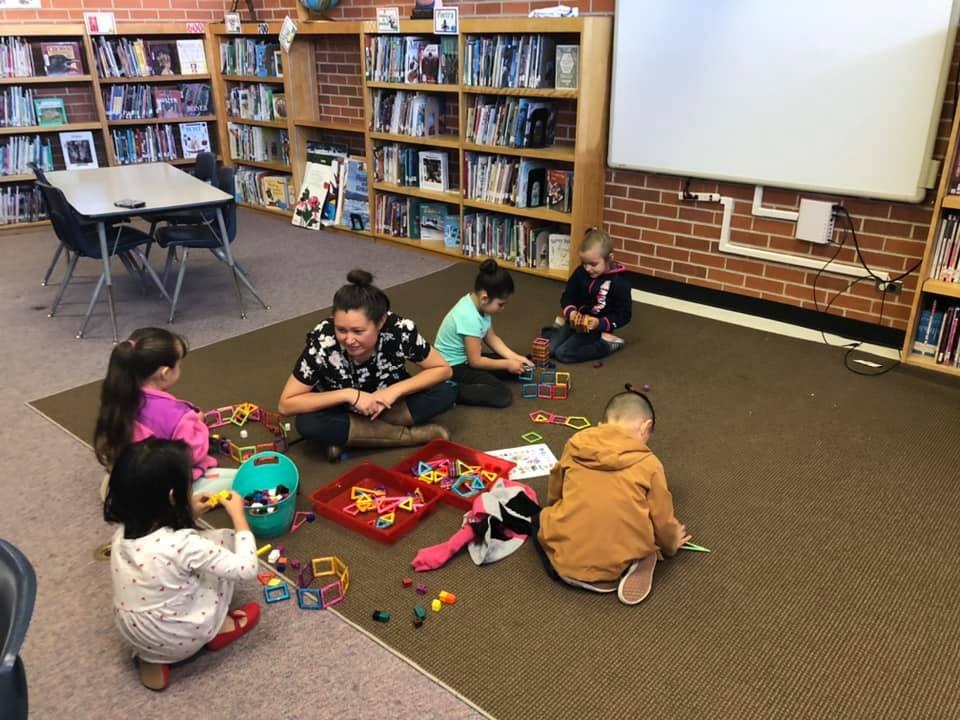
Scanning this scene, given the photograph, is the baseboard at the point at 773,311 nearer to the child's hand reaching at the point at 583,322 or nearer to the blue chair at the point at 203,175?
the child's hand reaching at the point at 583,322

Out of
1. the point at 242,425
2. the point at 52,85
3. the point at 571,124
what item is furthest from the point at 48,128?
the point at 242,425

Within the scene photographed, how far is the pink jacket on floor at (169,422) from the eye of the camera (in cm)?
225

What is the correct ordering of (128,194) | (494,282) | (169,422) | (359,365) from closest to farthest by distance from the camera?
(169,422)
(359,365)
(494,282)
(128,194)

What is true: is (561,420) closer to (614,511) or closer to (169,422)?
(614,511)

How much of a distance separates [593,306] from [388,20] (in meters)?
2.74

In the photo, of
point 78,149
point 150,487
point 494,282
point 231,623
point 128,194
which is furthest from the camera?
point 78,149

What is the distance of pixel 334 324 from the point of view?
8.33ft

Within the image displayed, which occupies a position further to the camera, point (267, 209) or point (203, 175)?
point (267, 209)

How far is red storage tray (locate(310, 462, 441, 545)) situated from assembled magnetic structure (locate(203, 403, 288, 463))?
15.6 inches

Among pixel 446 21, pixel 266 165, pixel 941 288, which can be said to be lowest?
pixel 941 288

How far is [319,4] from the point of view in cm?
581

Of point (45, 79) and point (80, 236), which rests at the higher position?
point (45, 79)

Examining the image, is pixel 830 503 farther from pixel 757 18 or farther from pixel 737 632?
pixel 757 18

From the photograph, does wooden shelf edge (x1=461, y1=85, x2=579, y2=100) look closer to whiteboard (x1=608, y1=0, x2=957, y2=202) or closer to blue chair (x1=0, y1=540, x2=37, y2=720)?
whiteboard (x1=608, y1=0, x2=957, y2=202)
